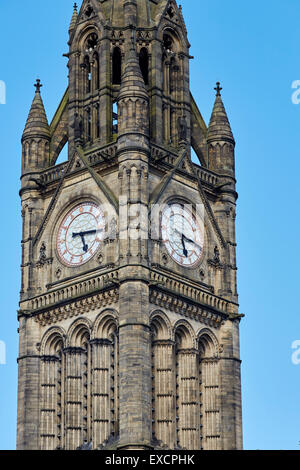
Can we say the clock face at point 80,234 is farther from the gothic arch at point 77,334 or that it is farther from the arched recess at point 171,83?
the arched recess at point 171,83

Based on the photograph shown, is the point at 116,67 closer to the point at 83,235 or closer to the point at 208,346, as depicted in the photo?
the point at 83,235

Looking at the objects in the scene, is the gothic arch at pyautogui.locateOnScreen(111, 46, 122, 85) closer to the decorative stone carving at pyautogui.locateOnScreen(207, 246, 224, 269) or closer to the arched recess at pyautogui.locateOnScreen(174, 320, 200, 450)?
the decorative stone carving at pyautogui.locateOnScreen(207, 246, 224, 269)

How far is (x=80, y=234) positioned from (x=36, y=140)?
5.56 meters

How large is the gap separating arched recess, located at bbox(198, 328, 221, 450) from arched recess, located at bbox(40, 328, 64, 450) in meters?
5.31

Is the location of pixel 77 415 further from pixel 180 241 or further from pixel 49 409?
pixel 180 241

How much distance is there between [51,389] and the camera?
2598 inches

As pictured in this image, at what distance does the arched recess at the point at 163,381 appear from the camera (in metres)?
63.6

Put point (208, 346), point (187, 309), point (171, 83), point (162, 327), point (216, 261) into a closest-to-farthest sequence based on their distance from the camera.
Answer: point (162, 327) < point (187, 309) < point (208, 346) < point (216, 261) < point (171, 83)

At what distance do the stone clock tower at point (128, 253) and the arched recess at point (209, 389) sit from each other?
5 centimetres

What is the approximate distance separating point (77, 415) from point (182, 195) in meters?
9.47

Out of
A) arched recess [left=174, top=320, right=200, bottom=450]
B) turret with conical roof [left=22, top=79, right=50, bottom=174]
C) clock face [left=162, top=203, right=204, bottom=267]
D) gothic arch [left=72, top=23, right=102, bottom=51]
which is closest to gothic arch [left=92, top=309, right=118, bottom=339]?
arched recess [left=174, top=320, right=200, bottom=450]

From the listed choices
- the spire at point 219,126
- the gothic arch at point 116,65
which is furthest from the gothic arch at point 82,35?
the spire at point 219,126

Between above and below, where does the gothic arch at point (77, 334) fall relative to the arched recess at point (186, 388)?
above

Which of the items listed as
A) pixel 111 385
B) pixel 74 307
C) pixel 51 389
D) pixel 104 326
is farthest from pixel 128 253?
pixel 51 389
